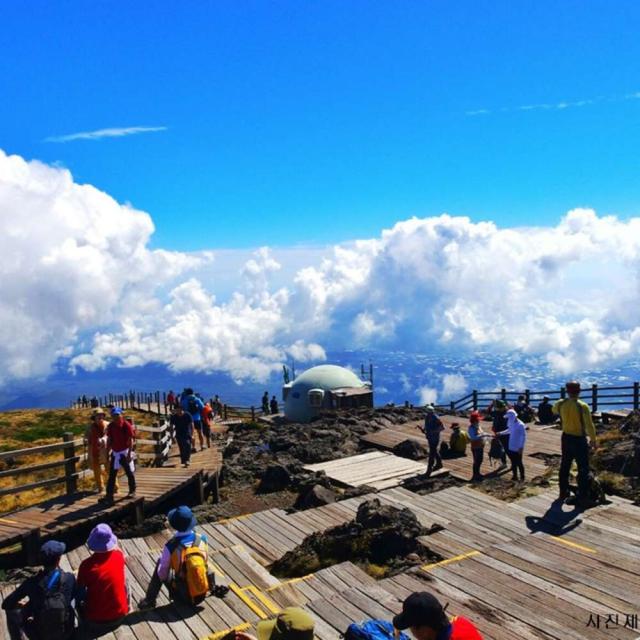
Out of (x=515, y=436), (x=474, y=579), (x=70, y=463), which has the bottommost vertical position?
(x=474, y=579)

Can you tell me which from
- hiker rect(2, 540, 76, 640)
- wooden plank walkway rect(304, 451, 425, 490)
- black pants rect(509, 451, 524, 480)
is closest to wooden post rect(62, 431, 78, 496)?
wooden plank walkway rect(304, 451, 425, 490)

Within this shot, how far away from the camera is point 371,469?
1648cm

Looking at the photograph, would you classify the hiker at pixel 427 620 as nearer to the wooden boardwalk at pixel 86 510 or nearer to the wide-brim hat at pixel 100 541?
the wide-brim hat at pixel 100 541

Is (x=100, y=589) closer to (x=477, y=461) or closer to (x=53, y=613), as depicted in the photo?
(x=53, y=613)

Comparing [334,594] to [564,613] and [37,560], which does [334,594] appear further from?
[37,560]

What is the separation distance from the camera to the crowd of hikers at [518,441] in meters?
11.3

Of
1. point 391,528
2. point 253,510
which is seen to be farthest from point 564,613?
point 253,510

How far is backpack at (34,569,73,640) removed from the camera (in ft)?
20.4

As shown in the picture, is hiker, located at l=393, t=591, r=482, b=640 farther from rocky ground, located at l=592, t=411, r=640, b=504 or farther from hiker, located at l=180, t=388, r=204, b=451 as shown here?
hiker, located at l=180, t=388, r=204, b=451

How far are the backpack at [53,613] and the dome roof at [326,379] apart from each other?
1471 inches

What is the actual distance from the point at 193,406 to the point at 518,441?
32.9 ft

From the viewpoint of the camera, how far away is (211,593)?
7664 mm

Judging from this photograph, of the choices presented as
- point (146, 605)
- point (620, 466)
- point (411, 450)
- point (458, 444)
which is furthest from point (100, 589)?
point (411, 450)

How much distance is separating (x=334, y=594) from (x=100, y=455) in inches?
249
